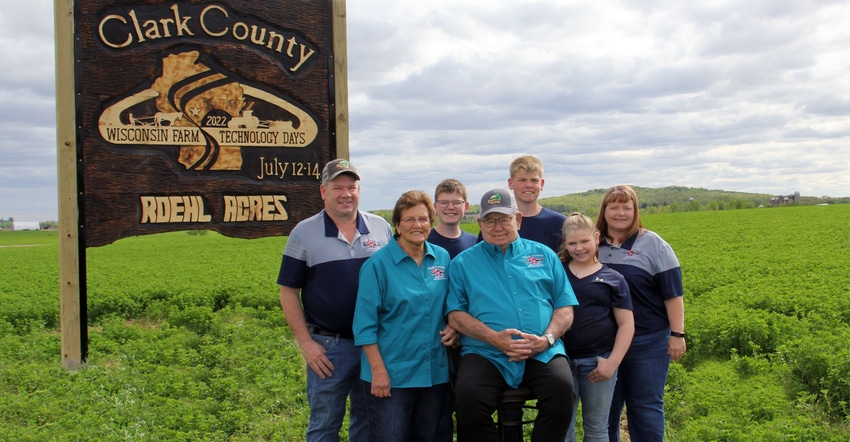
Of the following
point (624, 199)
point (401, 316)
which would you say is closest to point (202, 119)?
point (401, 316)

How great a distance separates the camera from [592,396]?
3826 mm

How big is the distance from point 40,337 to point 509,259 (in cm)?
840

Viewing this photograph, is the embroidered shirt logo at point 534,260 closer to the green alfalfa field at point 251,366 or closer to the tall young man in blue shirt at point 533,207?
the tall young man in blue shirt at point 533,207

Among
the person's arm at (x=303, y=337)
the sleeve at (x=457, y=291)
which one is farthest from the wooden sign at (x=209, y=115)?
the sleeve at (x=457, y=291)

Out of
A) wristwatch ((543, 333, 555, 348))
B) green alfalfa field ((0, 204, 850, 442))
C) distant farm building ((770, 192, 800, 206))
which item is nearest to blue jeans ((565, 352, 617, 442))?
wristwatch ((543, 333, 555, 348))

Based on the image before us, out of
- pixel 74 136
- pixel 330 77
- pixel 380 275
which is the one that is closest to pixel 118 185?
pixel 74 136

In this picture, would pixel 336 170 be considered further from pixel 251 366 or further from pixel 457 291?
pixel 251 366

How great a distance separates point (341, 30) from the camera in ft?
22.2

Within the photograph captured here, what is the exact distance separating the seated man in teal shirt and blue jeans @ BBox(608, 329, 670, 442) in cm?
76

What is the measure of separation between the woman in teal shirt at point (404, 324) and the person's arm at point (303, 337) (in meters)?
0.29

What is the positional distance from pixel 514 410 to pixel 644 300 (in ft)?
3.65

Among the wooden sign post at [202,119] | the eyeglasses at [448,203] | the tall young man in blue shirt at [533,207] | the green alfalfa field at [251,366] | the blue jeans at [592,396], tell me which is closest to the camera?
the blue jeans at [592,396]

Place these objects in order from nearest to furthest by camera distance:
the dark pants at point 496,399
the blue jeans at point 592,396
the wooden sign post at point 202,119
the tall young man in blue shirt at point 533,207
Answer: the dark pants at point 496,399 < the blue jeans at point 592,396 < the tall young man in blue shirt at point 533,207 < the wooden sign post at point 202,119

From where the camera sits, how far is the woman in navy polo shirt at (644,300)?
3.99 metres
